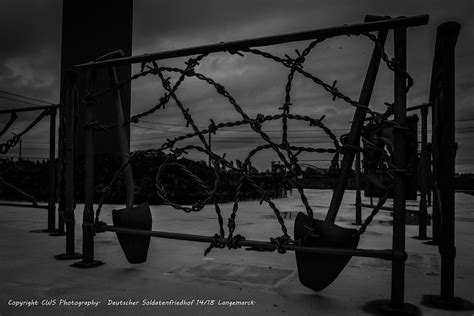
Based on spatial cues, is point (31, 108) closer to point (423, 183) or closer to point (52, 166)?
point (52, 166)

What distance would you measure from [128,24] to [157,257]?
6.89m

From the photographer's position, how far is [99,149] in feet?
26.8

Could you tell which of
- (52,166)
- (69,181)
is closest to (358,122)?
(69,181)

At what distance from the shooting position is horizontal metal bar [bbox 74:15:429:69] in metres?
1.45

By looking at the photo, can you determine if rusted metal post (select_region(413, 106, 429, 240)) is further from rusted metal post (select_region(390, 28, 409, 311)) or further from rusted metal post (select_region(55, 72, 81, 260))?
rusted metal post (select_region(55, 72, 81, 260))

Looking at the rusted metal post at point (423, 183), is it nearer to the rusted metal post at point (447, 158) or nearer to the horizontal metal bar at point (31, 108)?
the rusted metal post at point (447, 158)

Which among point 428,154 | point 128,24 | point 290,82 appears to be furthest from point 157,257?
point 128,24

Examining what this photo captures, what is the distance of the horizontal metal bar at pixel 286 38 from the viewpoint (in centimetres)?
145

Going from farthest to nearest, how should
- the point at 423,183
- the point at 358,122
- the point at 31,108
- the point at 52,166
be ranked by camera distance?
the point at 31,108, the point at 52,166, the point at 423,183, the point at 358,122

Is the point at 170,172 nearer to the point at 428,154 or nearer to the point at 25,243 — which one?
the point at 25,243

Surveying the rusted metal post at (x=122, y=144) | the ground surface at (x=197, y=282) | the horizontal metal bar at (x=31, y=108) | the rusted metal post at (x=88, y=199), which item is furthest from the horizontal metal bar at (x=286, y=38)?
the horizontal metal bar at (x=31, y=108)

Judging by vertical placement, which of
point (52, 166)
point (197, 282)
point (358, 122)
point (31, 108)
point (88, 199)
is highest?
point (31, 108)

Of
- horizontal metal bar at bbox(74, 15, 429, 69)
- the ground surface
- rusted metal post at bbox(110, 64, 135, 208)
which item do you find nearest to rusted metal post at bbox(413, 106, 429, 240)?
the ground surface

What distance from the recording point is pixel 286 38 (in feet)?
5.40
